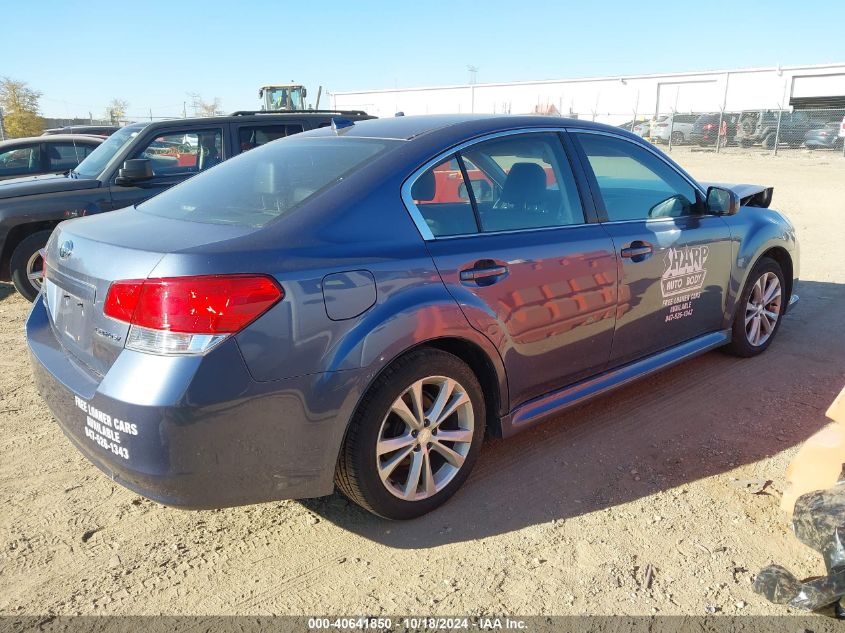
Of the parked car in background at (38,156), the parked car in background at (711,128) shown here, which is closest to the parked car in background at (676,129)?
the parked car in background at (711,128)

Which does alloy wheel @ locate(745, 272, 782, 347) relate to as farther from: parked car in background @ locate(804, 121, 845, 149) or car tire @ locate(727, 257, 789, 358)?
parked car in background @ locate(804, 121, 845, 149)

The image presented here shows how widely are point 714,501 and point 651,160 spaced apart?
80.5 inches

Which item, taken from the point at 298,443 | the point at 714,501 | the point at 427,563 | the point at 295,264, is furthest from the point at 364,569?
the point at 714,501

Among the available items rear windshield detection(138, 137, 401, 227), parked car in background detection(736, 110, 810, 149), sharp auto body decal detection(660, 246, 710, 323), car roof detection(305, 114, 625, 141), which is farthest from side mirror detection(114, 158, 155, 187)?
parked car in background detection(736, 110, 810, 149)

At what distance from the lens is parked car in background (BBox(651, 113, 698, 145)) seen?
101ft

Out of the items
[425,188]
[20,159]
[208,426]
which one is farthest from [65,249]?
[20,159]

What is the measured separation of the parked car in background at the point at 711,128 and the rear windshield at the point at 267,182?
30616 mm

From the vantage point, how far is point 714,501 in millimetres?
3059

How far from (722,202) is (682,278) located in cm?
60

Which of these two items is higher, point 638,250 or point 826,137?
point 826,137

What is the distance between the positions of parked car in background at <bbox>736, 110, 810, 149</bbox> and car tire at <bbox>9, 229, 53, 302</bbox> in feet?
94.1

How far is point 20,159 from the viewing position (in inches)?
370

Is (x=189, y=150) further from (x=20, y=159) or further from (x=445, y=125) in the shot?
(x=445, y=125)

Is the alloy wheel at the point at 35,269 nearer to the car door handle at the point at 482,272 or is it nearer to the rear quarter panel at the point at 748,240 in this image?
the car door handle at the point at 482,272
